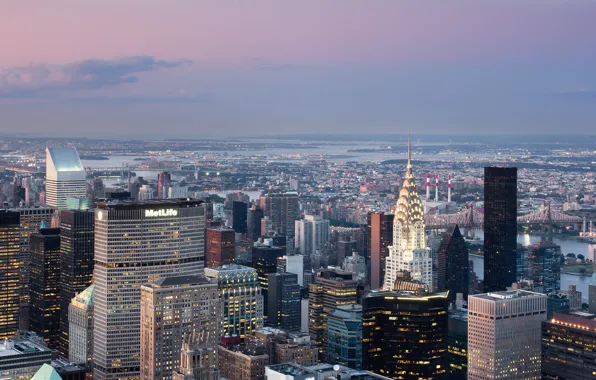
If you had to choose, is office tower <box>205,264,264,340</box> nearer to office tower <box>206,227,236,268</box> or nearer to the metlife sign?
the metlife sign

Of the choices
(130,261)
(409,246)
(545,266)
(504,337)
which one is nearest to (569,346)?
(504,337)

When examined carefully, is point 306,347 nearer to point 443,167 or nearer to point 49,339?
point 49,339

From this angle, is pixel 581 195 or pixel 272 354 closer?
pixel 272 354

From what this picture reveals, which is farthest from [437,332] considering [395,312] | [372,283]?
[372,283]

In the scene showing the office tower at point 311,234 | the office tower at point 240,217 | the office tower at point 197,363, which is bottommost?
the office tower at point 197,363

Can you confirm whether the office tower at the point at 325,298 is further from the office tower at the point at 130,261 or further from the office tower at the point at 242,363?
the office tower at the point at 242,363

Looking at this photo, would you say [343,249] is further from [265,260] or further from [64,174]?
[64,174]

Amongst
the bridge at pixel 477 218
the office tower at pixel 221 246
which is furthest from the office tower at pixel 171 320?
the bridge at pixel 477 218

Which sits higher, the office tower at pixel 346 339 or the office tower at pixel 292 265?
the office tower at pixel 292 265
